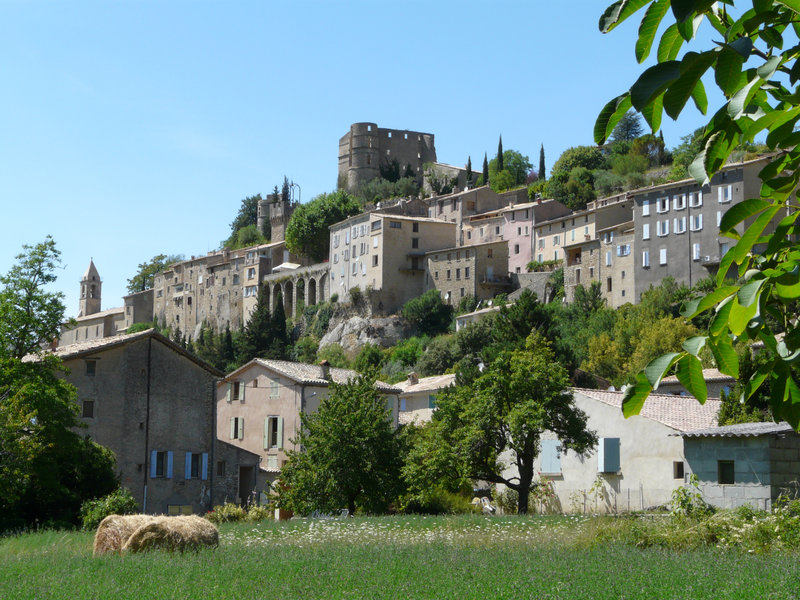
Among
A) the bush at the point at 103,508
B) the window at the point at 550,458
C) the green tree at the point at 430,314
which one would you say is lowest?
the bush at the point at 103,508

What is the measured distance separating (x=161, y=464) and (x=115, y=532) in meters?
19.7

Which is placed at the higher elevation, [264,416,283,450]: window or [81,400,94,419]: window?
[81,400,94,419]: window

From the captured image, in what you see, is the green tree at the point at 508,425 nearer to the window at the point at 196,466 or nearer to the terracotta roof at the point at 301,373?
the window at the point at 196,466

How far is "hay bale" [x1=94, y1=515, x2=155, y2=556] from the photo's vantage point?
21.0m

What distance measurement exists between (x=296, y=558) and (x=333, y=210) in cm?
10241

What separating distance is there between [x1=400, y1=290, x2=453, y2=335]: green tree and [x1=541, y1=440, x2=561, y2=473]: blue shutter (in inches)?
2153

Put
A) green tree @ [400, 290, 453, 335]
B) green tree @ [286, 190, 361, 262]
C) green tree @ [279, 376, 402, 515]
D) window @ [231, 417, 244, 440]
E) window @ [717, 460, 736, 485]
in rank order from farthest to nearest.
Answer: green tree @ [286, 190, 361, 262]
green tree @ [400, 290, 453, 335]
window @ [231, 417, 244, 440]
green tree @ [279, 376, 402, 515]
window @ [717, 460, 736, 485]

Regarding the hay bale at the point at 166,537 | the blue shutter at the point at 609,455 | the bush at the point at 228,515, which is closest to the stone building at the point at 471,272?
the blue shutter at the point at 609,455

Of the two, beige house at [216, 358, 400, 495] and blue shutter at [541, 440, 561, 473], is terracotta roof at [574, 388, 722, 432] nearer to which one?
blue shutter at [541, 440, 561, 473]

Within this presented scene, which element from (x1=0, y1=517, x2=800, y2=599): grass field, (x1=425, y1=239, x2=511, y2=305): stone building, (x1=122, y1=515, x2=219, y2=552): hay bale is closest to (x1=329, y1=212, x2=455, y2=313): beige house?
(x1=425, y1=239, x2=511, y2=305): stone building

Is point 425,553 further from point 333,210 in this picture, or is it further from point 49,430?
point 333,210

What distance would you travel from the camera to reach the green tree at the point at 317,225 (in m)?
120

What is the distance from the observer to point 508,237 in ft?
328

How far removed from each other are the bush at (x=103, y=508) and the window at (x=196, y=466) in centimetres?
951
